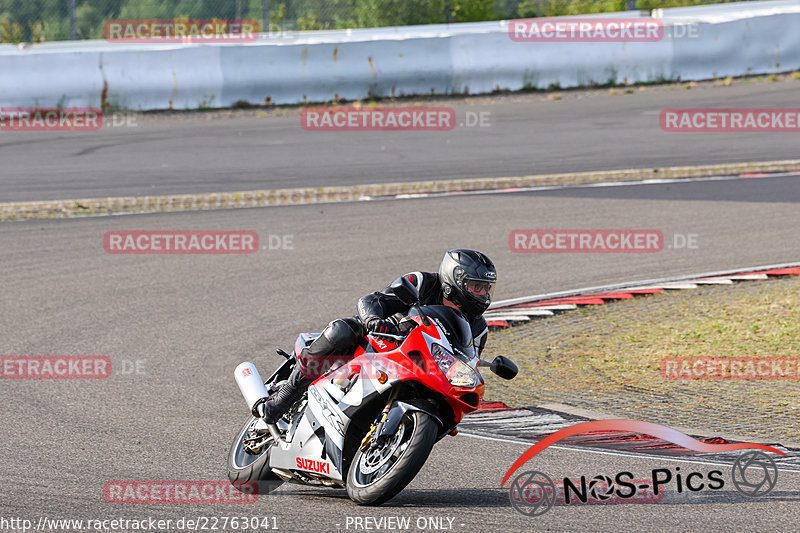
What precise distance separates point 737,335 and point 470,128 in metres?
10.9

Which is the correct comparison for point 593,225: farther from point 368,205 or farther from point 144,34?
point 144,34

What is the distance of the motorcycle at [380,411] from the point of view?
532 centimetres

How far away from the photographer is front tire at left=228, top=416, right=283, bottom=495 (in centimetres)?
611

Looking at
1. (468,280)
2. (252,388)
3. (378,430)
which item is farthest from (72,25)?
(378,430)

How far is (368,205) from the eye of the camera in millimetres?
15195

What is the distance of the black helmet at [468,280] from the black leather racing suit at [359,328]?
9 cm

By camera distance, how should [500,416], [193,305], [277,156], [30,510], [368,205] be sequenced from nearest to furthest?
[30,510] < [500,416] < [193,305] < [368,205] < [277,156]

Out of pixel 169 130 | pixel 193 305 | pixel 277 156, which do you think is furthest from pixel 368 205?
pixel 169 130

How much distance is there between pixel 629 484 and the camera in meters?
6.03

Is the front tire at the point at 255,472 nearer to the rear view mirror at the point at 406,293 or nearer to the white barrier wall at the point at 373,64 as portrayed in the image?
the rear view mirror at the point at 406,293

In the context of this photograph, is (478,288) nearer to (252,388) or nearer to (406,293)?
(406,293)

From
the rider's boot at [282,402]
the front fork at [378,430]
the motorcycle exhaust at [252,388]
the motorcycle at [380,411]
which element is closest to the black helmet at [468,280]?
the motorcycle at [380,411]

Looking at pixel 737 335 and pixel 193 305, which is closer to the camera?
pixel 737 335

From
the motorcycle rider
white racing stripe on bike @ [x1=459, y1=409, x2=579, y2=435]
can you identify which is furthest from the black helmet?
white racing stripe on bike @ [x1=459, y1=409, x2=579, y2=435]
